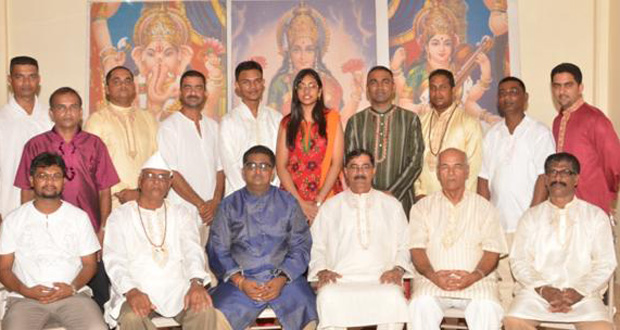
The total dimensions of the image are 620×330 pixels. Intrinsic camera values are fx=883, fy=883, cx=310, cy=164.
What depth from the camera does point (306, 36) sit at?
8.31 metres

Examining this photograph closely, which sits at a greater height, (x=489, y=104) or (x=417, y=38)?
(x=417, y=38)

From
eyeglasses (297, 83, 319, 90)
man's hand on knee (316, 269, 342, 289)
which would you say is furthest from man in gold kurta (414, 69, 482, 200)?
man's hand on knee (316, 269, 342, 289)

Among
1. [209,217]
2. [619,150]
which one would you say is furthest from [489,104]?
[209,217]

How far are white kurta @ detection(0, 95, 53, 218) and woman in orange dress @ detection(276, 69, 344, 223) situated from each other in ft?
6.36

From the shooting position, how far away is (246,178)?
6.24m

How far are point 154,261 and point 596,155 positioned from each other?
339cm

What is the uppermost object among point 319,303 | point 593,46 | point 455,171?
point 593,46

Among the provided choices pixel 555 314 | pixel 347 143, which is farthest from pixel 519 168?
pixel 555 314

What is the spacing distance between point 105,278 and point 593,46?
5.01 meters

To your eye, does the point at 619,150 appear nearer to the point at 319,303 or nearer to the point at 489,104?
the point at 489,104

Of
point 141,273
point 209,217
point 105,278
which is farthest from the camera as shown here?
point 209,217

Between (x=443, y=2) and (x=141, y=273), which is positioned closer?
(x=141, y=273)

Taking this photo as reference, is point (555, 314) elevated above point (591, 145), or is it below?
below

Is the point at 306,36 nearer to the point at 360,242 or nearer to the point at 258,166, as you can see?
the point at 258,166
